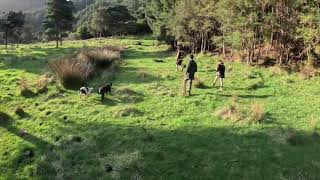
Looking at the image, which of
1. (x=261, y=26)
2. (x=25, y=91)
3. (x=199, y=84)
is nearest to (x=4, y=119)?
(x=25, y=91)

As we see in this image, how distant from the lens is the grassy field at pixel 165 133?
16781 millimetres

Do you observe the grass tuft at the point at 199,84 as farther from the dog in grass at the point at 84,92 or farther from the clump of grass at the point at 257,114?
the clump of grass at the point at 257,114

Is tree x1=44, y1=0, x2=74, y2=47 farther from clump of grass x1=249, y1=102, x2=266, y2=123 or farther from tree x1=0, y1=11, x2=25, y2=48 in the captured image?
clump of grass x1=249, y1=102, x2=266, y2=123

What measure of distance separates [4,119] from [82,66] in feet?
32.4

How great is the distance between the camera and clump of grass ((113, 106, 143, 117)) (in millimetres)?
22678

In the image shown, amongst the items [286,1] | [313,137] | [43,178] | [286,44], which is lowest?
[43,178]

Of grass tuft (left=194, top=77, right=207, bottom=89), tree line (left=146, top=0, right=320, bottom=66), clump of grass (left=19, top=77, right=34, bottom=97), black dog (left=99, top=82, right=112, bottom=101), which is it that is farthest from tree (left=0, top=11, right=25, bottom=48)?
grass tuft (left=194, top=77, right=207, bottom=89)

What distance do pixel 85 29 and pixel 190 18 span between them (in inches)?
2970

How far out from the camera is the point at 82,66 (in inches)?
1277

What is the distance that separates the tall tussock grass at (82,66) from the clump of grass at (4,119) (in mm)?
6058

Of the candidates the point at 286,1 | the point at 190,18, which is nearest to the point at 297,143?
the point at 286,1

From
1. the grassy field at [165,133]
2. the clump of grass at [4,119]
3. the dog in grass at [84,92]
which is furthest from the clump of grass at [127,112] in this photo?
the clump of grass at [4,119]

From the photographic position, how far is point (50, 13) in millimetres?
84625

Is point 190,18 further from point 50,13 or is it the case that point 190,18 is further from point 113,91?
point 50,13
